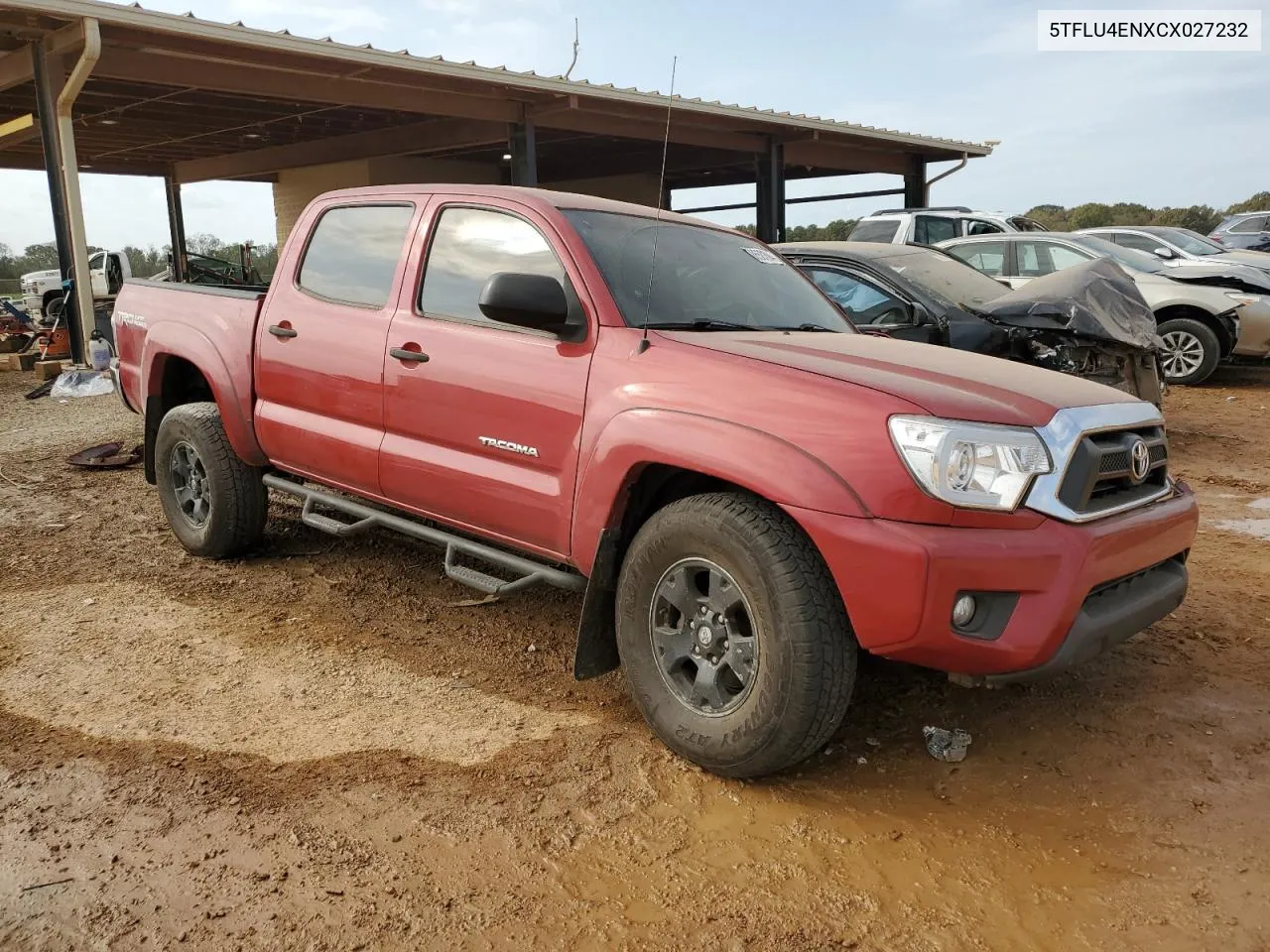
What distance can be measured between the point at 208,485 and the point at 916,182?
2034 centimetres

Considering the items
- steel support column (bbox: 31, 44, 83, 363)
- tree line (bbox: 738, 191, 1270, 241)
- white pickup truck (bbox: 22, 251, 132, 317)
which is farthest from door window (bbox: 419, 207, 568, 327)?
tree line (bbox: 738, 191, 1270, 241)

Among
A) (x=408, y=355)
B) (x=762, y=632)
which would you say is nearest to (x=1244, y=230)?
(x=408, y=355)

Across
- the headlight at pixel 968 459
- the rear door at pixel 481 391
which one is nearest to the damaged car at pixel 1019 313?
the rear door at pixel 481 391

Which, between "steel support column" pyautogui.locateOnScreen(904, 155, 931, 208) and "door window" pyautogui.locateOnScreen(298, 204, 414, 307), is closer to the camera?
"door window" pyautogui.locateOnScreen(298, 204, 414, 307)

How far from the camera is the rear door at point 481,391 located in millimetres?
3414

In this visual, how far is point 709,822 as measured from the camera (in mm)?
2846

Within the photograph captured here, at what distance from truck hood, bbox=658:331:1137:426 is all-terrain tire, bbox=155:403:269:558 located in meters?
2.73

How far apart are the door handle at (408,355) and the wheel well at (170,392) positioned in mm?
2049

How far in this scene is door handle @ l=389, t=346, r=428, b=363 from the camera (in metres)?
3.83

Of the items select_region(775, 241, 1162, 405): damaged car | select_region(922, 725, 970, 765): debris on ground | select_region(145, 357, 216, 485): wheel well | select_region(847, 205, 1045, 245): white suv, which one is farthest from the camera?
select_region(847, 205, 1045, 245): white suv

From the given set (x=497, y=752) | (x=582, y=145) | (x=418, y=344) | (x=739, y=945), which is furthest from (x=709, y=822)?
(x=582, y=145)

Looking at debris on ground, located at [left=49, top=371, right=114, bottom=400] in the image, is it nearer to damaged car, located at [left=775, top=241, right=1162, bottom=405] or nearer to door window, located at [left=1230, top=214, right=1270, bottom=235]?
damaged car, located at [left=775, top=241, right=1162, bottom=405]

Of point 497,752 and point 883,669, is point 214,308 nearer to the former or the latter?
point 497,752

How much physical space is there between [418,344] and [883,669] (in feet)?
7.28
